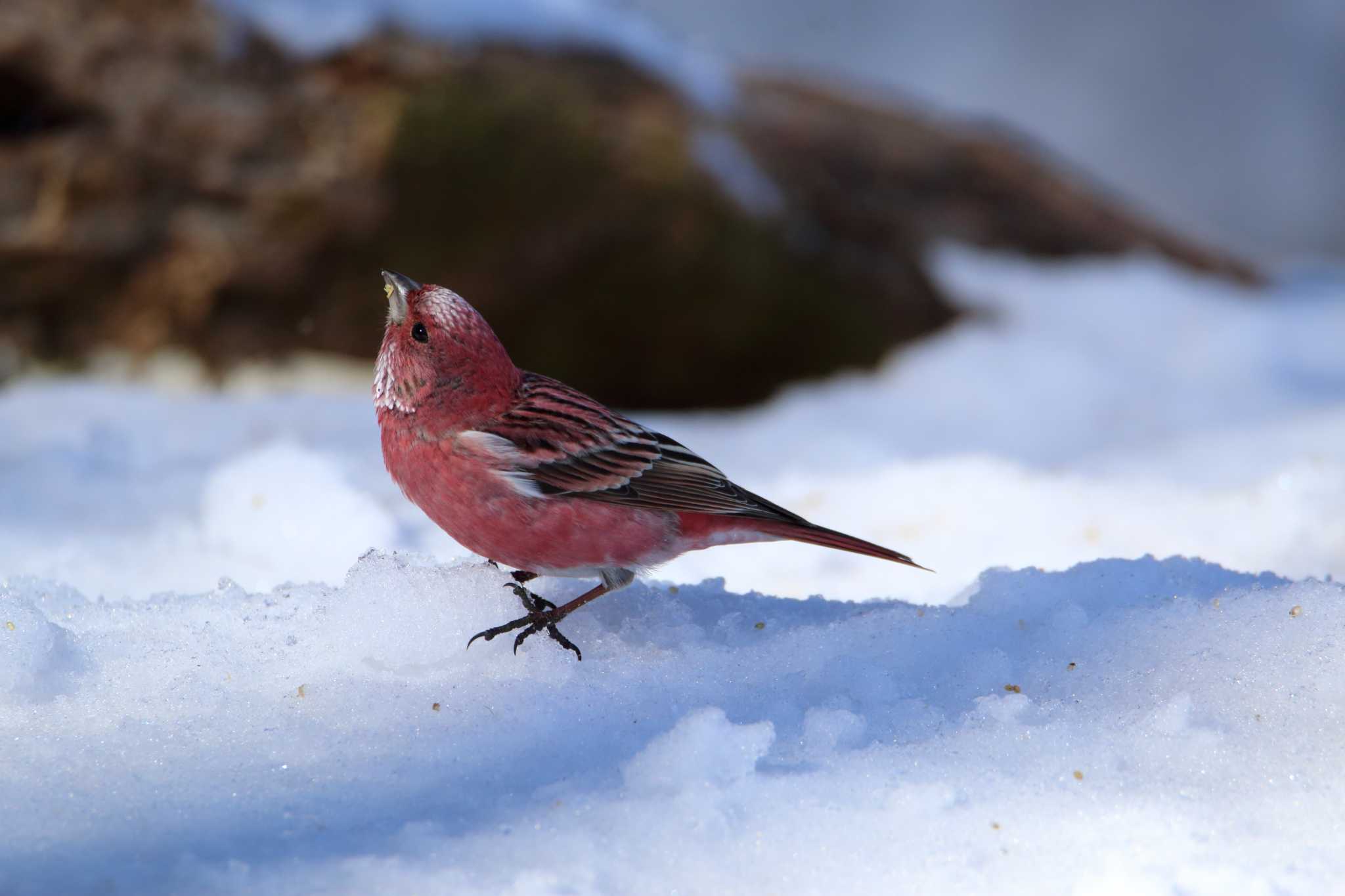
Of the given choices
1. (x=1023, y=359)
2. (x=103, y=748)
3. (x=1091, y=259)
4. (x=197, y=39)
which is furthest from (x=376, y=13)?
(x=1091, y=259)

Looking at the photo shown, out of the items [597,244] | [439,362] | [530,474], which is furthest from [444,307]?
[597,244]

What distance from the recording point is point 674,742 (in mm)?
2049

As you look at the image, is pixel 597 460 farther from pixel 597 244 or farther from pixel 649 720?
pixel 597 244

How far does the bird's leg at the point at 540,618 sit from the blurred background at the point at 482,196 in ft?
11.6

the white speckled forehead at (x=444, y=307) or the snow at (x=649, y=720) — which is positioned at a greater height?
the white speckled forehead at (x=444, y=307)

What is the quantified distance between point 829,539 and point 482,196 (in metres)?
3.83

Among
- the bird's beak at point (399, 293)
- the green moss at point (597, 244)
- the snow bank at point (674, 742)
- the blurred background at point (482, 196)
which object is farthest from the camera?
the green moss at point (597, 244)

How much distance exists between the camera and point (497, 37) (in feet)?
19.5

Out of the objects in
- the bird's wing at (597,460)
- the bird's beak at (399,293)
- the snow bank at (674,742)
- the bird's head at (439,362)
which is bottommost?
the snow bank at (674,742)

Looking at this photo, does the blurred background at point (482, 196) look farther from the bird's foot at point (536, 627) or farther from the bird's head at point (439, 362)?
the bird's foot at point (536, 627)

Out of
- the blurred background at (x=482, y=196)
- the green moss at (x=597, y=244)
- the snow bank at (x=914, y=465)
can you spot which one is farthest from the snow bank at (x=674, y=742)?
the green moss at (x=597, y=244)

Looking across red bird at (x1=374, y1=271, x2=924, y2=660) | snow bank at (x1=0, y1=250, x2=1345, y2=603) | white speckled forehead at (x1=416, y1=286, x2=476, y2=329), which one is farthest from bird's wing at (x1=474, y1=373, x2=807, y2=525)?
snow bank at (x1=0, y1=250, x2=1345, y2=603)

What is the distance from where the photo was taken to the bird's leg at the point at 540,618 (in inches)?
94.0

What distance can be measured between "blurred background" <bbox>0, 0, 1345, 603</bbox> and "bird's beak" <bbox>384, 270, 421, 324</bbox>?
1.10 metres
